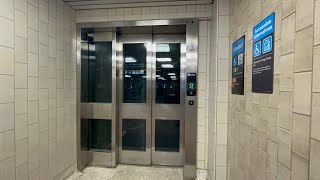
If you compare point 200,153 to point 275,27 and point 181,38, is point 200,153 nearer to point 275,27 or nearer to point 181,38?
point 181,38

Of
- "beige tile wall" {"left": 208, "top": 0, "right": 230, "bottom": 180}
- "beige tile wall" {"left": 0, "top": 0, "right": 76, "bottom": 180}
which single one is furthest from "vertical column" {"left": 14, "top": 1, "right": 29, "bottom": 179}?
"beige tile wall" {"left": 208, "top": 0, "right": 230, "bottom": 180}

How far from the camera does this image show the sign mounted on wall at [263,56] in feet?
3.54

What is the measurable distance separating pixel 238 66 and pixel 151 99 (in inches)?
59.6

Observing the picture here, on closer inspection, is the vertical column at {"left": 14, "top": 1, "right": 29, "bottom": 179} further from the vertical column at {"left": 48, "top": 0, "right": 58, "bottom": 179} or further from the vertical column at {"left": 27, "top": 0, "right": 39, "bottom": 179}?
the vertical column at {"left": 48, "top": 0, "right": 58, "bottom": 179}

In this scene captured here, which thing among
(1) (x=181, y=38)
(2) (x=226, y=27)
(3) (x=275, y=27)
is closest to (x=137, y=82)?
(1) (x=181, y=38)

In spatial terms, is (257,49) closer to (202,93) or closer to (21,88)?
(202,93)

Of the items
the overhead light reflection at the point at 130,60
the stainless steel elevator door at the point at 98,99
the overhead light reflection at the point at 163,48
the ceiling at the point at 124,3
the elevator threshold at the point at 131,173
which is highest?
the ceiling at the point at 124,3

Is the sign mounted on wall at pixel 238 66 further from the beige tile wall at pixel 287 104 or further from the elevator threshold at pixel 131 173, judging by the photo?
the elevator threshold at pixel 131 173

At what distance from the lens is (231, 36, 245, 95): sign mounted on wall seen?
1.55 meters

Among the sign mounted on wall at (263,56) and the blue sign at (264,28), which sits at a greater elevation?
the blue sign at (264,28)

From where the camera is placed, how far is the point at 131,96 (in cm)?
289

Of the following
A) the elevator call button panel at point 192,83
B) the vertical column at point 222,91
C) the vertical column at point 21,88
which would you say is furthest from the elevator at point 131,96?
the vertical column at point 21,88

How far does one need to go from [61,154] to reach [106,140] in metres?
0.69

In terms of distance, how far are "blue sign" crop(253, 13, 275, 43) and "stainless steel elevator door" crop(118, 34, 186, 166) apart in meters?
1.45
